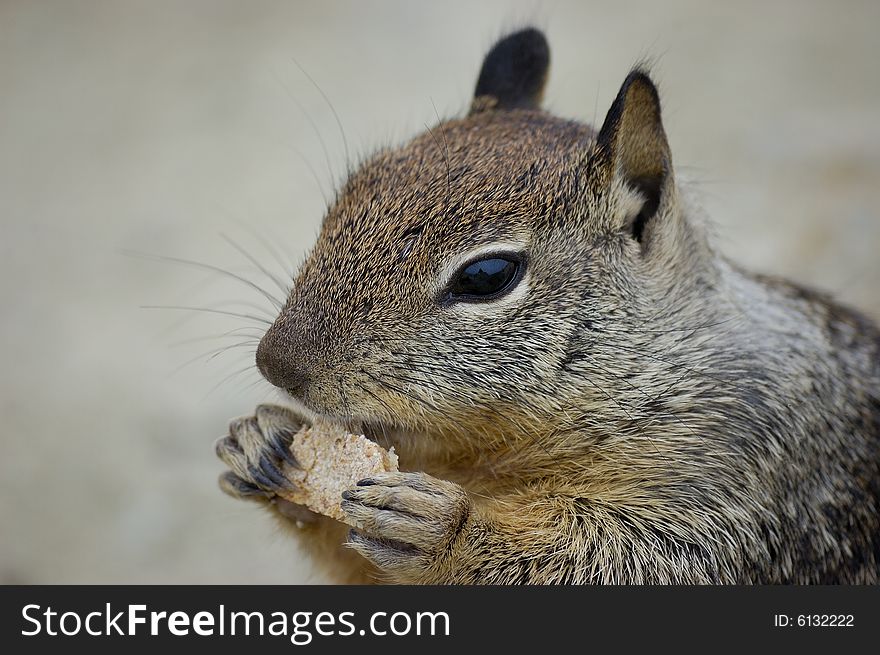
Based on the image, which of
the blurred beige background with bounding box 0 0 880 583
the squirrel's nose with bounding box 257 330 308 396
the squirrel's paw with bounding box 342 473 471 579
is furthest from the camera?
the blurred beige background with bounding box 0 0 880 583

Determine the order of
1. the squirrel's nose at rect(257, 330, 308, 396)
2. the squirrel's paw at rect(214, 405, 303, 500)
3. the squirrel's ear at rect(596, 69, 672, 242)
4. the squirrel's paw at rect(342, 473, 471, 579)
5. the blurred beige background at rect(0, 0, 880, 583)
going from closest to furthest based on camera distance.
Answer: the squirrel's paw at rect(342, 473, 471, 579), the squirrel's nose at rect(257, 330, 308, 396), the squirrel's ear at rect(596, 69, 672, 242), the squirrel's paw at rect(214, 405, 303, 500), the blurred beige background at rect(0, 0, 880, 583)

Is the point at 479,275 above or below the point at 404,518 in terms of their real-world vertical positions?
above

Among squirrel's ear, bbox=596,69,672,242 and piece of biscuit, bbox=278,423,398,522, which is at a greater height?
squirrel's ear, bbox=596,69,672,242

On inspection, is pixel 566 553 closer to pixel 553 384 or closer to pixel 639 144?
pixel 553 384

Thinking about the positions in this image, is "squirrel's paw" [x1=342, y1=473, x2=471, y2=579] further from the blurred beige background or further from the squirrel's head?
the blurred beige background

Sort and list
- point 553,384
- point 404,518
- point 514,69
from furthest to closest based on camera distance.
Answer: point 514,69
point 553,384
point 404,518

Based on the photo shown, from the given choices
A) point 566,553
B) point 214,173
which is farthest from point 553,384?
point 214,173

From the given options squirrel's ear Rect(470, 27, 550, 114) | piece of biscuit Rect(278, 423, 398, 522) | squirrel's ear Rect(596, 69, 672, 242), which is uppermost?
squirrel's ear Rect(470, 27, 550, 114)

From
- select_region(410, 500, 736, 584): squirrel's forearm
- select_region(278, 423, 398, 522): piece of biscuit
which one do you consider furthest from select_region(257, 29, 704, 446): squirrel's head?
select_region(410, 500, 736, 584): squirrel's forearm
